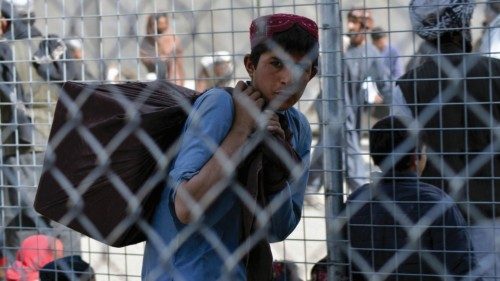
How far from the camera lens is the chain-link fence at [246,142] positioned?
2660 millimetres

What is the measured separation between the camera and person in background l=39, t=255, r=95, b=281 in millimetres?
3892

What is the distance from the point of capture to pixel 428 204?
3.37 m

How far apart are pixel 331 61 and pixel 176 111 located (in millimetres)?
957

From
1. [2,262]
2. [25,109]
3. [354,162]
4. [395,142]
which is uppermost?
[25,109]

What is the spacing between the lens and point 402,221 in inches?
135

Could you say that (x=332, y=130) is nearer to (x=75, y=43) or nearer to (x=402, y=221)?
(x=402, y=221)

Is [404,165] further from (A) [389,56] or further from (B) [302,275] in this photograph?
(B) [302,275]

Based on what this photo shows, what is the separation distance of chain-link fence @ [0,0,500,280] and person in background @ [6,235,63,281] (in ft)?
0.05

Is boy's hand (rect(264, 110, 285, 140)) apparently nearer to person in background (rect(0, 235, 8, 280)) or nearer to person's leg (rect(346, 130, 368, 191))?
person's leg (rect(346, 130, 368, 191))

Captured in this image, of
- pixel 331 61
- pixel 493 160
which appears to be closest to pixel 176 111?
pixel 331 61

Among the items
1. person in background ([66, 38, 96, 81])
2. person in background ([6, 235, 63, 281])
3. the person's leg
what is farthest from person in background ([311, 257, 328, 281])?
person in background ([66, 38, 96, 81])

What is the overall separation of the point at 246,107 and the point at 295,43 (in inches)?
8.9

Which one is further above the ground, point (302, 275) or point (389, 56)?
point (389, 56)

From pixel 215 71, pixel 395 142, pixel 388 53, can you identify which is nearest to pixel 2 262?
pixel 215 71
